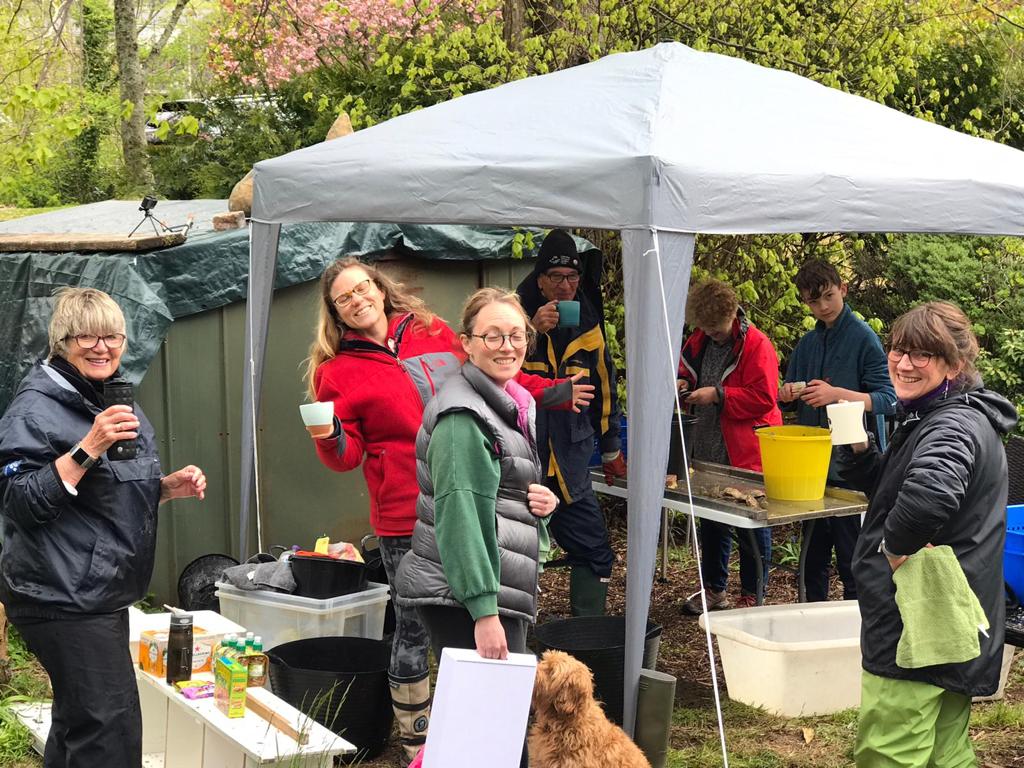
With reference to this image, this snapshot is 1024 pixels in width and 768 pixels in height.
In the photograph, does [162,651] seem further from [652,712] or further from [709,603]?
[709,603]

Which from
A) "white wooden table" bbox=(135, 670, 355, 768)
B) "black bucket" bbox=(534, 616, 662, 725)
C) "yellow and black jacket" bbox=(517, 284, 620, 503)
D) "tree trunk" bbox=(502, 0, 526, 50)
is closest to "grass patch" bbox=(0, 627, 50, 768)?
"white wooden table" bbox=(135, 670, 355, 768)

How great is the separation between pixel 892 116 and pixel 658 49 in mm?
1043

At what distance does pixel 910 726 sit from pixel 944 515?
63 centimetres

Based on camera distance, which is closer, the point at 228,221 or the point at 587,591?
the point at 587,591

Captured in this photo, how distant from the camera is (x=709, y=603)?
19.9 feet

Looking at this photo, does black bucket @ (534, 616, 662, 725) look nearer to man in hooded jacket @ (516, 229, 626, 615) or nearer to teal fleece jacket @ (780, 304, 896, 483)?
man in hooded jacket @ (516, 229, 626, 615)

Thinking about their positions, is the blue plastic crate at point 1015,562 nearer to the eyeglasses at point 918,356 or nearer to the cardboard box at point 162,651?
the eyeglasses at point 918,356

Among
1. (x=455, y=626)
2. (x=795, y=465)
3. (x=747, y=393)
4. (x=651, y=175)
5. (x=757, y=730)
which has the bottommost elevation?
(x=757, y=730)

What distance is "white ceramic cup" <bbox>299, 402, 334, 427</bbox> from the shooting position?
12.8 feet

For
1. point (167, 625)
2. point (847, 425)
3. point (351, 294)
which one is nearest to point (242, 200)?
point (351, 294)

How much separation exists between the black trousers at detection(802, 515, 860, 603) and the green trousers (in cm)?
192

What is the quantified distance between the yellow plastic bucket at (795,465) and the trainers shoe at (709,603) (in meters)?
A: 1.40

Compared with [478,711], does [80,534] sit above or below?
above

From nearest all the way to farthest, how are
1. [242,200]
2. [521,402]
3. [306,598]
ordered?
[521,402]
[306,598]
[242,200]
